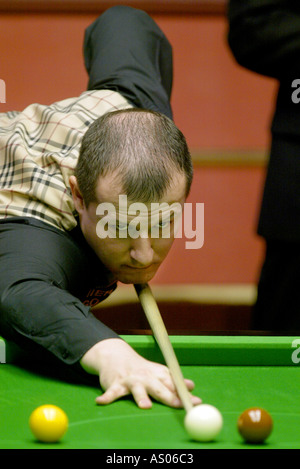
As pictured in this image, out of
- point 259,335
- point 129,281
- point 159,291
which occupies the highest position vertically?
point 159,291

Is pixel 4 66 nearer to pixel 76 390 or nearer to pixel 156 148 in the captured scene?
pixel 156 148

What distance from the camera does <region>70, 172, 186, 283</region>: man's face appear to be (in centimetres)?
182

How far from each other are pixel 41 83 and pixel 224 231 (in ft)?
4.71

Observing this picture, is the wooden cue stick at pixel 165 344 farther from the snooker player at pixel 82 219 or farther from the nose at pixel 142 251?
the nose at pixel 142 251

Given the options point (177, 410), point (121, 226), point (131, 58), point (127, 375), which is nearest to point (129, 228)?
point (121, 226)

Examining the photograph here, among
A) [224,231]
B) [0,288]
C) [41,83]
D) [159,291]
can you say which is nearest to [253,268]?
[224,231]

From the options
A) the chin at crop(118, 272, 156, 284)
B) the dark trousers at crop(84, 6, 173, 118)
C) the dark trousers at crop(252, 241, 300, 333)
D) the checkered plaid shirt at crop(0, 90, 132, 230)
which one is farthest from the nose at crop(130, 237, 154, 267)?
the dark trousers at crop(84, 6, 173, 118)

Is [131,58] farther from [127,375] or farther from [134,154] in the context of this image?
[127,375]

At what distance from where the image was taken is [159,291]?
4246 mm

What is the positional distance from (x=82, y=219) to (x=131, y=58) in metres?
1.10

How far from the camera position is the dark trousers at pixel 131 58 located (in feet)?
9.16

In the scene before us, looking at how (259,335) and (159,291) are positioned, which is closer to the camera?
(259,335)

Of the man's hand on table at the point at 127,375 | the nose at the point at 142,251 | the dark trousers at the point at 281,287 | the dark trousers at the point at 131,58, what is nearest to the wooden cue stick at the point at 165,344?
the man's hand on table at the point at 127,375

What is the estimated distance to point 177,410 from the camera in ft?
4.50
